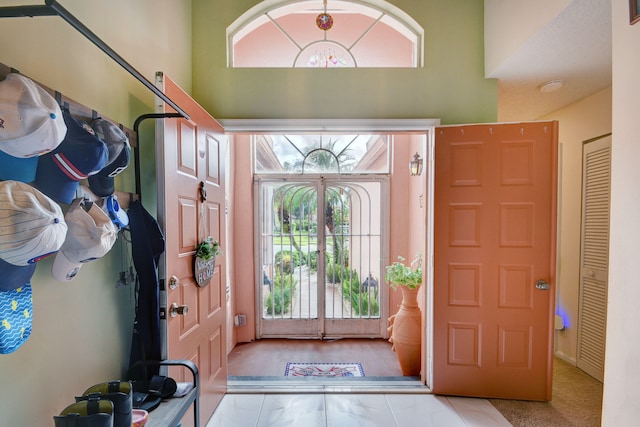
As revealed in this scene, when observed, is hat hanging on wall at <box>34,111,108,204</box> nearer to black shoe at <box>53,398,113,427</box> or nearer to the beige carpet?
black shoe at <box>53,398,113,427</box>

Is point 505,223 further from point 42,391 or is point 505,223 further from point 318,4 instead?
point 42,391

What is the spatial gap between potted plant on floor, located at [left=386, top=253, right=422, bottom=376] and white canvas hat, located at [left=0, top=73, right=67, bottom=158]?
2624mm

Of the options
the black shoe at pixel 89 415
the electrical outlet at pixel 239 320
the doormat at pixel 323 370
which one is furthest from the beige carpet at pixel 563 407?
the electrical outlet at pixel 239 320

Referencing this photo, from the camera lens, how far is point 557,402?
2264 millimetres

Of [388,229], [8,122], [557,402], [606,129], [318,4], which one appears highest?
[318,4]

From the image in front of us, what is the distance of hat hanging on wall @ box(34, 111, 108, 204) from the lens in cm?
95

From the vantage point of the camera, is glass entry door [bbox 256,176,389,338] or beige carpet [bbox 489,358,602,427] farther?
glass entry door [bbox 256,176,389,338]

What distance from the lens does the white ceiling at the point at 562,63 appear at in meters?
1.67

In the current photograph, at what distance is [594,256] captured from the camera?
2621 millimetres

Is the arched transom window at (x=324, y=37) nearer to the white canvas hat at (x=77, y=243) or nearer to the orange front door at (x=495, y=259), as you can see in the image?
the orange front door at (x=495, y=259)

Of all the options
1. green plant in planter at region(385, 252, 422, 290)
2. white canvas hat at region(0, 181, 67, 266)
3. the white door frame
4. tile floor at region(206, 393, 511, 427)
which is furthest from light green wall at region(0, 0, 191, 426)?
green plant in planter at region(385, 252, 422, 290)

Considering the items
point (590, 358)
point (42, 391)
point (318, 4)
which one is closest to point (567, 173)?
point (590, 358)

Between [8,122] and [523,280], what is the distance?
111 inches

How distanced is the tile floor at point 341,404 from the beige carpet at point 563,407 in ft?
0.43
